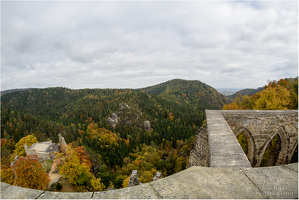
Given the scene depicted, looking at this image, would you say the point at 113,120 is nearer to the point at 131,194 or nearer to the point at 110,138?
the point at 110,138

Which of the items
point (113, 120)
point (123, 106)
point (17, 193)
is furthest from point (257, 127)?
point (123, 106)

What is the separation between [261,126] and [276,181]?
338 inches

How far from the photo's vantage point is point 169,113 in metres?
121

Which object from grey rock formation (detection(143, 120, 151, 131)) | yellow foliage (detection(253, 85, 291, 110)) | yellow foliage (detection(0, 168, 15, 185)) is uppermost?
yellow foliage (detection(253, 85, 291, 110))

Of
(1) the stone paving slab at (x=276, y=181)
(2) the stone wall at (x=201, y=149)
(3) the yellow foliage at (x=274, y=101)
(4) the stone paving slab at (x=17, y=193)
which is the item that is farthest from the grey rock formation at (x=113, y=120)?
(1) the stone paving slab at (x=276, y=181)

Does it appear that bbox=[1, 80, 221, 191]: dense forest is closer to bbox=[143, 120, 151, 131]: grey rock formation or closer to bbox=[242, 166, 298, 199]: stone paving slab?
bbox=[143, 120, 151, 131]: grey rock formation

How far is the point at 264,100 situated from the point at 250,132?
18961 millimetres

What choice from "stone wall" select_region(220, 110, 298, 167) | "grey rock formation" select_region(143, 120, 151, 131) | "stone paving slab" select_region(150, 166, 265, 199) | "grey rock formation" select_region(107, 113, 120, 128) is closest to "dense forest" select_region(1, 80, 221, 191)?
"grey rock formation" select_region(143, 120, 151, 131)

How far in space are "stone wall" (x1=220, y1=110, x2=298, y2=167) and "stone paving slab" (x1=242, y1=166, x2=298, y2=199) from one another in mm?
6460

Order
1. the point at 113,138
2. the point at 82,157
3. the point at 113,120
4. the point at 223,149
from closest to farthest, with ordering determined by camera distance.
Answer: the point at 223,149, the point at 82,157, the point at 113,138, the point at 113,120

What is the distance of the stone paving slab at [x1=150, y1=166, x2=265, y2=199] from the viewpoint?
220cm

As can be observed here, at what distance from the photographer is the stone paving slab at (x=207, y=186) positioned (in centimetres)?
220

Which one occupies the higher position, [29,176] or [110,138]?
[29,176]

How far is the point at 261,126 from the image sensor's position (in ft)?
30.2
